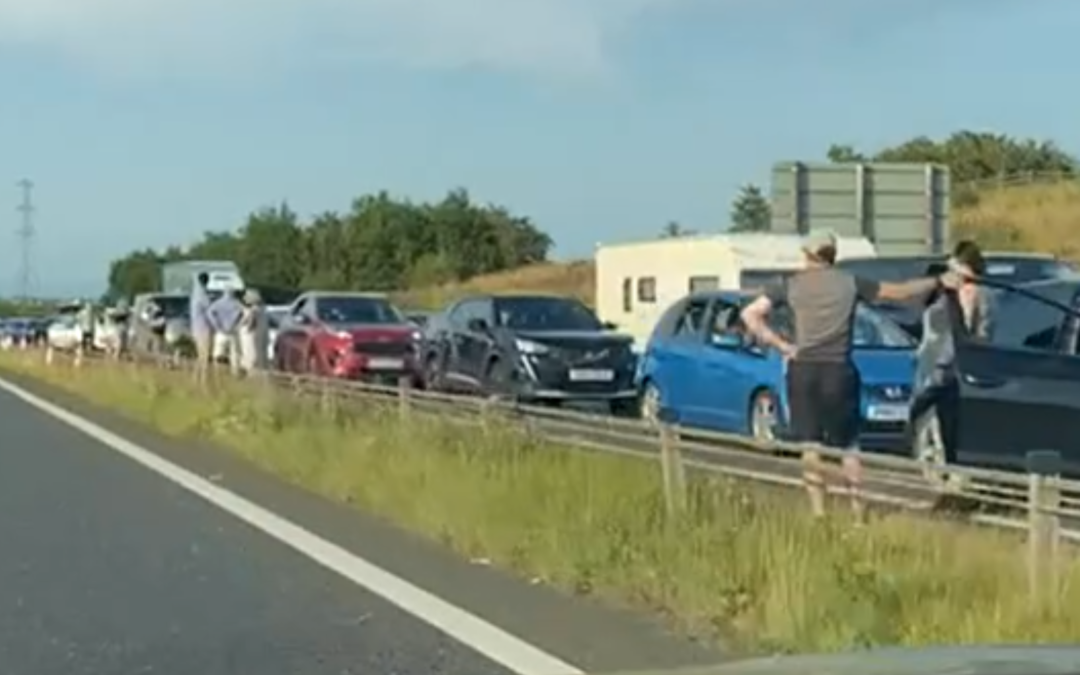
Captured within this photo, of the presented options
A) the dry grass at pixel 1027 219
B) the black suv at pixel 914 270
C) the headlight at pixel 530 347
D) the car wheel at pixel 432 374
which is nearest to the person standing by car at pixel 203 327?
the car wheel at pixel 432 374

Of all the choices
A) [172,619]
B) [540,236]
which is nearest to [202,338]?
[172,619]

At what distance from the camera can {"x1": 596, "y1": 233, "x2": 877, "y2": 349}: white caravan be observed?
3175 cm

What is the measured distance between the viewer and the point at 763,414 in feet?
66.9

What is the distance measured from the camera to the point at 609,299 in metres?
39.8

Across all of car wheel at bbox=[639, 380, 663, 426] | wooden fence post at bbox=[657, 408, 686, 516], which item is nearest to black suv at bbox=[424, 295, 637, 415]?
car wheel at bbox=[639, 380, 663, 426]

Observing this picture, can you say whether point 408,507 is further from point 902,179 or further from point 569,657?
point 902,179

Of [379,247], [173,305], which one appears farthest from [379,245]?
[173,305]

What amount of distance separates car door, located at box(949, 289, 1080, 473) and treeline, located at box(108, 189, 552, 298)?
108m

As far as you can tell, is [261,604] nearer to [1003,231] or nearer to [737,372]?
[737,372]

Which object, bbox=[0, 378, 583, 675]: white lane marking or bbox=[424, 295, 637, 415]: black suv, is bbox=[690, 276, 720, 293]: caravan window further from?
bbox=[0, 378, 583, 675]: white lane marking

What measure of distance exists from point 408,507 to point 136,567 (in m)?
2.94

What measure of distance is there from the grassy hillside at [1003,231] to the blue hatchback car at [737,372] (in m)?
42.7

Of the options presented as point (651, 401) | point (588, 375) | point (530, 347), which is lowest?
point (651, 401)

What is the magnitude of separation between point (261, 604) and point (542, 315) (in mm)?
17828
